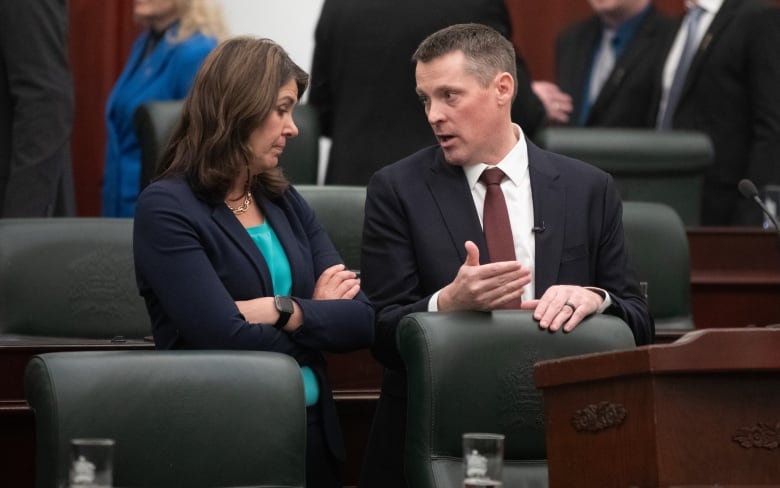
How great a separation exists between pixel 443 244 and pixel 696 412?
108 cm

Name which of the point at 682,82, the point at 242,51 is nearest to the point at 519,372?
the point at 242,51

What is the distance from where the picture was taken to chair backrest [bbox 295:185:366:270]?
4.09 meters

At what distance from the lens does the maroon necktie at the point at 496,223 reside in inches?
126

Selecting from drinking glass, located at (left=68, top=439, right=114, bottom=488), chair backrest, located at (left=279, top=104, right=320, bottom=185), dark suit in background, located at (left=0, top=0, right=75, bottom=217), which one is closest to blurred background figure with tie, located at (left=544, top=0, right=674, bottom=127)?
chair backrest, located at (left=279, top=104, right=320, bottom=185)

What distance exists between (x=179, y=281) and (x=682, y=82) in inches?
126

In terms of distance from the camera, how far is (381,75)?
4.73 m

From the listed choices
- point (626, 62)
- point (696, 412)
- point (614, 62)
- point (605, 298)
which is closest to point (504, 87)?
point (605, 298)

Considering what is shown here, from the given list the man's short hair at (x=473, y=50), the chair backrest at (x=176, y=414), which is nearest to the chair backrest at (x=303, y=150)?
the man's short hair at (x=473, y=50)

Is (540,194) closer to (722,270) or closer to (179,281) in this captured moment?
(179,281)

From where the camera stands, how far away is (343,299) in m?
3.04

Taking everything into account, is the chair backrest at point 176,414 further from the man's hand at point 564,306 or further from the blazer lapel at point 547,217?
the blazer lapel at point 547,217

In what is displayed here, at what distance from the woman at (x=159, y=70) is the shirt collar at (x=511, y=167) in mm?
2063

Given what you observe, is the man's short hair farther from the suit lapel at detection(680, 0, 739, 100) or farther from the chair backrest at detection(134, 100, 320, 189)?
the suit lapel at detection(680, 0, 739, 100)

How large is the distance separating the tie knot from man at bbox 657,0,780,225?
234 cm
